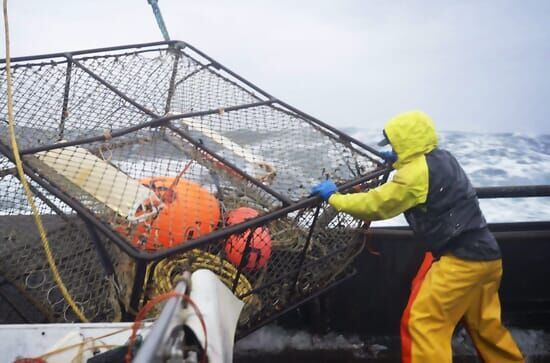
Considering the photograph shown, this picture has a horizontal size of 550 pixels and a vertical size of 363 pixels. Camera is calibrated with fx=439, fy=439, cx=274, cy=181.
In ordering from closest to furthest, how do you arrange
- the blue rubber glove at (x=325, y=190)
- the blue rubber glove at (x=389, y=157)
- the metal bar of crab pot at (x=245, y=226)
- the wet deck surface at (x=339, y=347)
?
the metal bar of crab pot at (x=245, y=226)
the blue rubber glove at (x=325, y=190)
the blue rubber glove at (x=389, y=157)
the wet deck surface at (x=339, y=347)

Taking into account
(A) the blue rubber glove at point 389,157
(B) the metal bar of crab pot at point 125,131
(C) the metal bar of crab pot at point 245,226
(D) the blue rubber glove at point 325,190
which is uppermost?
(B) the metal bar of crab pot at point 125,131

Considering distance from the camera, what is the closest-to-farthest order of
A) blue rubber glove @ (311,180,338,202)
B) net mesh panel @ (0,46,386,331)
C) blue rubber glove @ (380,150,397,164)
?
1. net mesh panel @ (0,46,386,331)
2. blue rubber glove @ (311,180,338,202)
3. blue rubber glove @ (380,150,397,164)

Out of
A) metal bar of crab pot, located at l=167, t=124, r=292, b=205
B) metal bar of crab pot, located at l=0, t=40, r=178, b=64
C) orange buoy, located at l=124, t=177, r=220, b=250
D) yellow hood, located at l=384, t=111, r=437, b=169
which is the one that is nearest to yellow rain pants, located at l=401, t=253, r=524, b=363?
yellow hood, located at l=384, t=111, r=437, b=169

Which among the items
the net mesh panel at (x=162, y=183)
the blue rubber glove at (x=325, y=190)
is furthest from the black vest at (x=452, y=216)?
the blue rubber glove at (x=325, y=190)

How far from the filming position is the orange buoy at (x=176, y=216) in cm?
180

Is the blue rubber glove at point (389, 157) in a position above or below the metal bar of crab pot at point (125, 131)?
below

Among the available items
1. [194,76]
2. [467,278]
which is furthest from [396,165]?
[194,76]

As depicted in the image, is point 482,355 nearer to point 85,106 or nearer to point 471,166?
point 85,106

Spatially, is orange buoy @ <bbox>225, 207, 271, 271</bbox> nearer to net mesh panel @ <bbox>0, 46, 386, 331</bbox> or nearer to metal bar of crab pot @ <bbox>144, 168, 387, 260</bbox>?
net mesh panel @ <bbox>0, 46, 386, 331</bbox>

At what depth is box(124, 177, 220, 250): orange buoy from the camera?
1800 mm

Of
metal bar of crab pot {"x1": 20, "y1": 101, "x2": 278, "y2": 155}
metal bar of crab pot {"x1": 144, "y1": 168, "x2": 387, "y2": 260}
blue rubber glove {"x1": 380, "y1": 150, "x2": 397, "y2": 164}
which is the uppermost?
metal bar of crab pot {"x1": 20, "y1": 101, "x2": 278, "y2": 155}

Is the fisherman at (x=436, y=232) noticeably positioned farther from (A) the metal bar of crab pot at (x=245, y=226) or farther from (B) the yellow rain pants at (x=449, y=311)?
(A) the metal bar of crab pot at (x=245, y=226)

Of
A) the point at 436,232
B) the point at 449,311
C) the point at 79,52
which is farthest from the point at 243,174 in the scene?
the point at 79,52

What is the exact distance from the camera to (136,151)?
2787 mm
